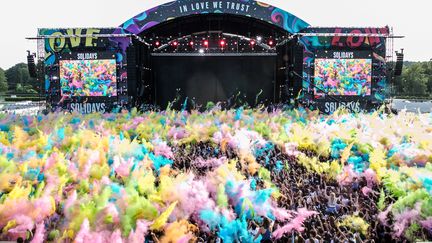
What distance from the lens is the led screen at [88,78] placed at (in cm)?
1317

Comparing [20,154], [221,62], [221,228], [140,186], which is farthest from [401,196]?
[221,62]

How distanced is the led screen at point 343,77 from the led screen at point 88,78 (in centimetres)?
603

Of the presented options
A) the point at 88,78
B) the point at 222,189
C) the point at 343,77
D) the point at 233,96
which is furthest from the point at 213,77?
the point at 222,189

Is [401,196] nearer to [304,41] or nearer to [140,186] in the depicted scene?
[140,186]

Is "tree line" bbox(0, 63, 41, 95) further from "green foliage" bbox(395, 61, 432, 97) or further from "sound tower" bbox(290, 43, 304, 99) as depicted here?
"sound tower" bbox(290, 43, 304, 99)

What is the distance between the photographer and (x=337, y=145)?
12.2 feet

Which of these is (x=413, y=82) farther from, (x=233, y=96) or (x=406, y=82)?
(x=233, y=96)

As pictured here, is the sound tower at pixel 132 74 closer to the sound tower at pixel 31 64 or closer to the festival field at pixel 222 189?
the sound tower at pixel 31 64

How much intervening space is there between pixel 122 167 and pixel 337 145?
189 cm

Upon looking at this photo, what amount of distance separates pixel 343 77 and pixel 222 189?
1191cm

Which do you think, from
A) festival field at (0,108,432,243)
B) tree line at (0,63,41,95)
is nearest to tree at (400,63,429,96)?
tree line at (0,63,41,95)

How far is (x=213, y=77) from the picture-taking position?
16266mm

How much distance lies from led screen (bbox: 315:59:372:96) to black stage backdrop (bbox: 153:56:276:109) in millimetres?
3028

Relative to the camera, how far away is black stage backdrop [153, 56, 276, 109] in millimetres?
16062
